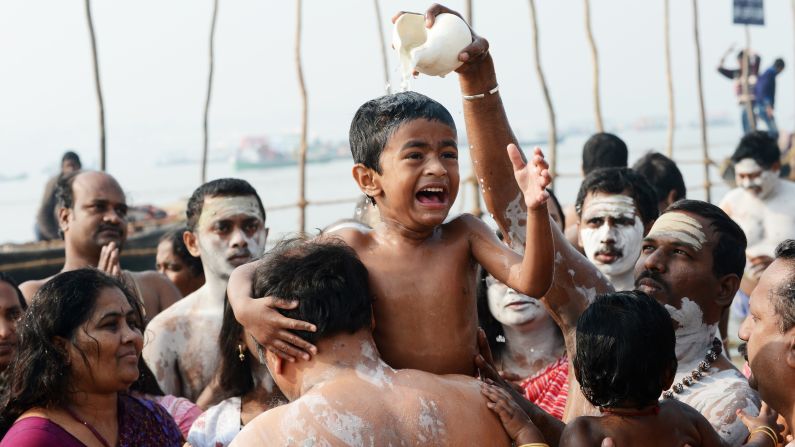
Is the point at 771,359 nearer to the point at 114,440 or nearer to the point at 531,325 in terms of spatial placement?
the point at 531,325

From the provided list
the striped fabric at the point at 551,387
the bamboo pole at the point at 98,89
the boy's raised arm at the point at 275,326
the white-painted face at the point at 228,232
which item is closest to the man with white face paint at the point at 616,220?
the striped fabric at the point at 551,387

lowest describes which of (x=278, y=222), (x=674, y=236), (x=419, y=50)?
(x=278, y=222)

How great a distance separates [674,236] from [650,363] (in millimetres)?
1097

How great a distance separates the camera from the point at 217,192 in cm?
520

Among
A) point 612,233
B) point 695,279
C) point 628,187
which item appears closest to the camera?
point 695,279

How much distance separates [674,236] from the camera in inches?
151

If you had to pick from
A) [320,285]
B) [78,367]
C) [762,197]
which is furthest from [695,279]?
[762,197]

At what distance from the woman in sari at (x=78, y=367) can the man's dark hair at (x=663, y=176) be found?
14.6ft

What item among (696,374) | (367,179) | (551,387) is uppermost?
(367,179)

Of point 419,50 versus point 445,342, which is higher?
point 419,50

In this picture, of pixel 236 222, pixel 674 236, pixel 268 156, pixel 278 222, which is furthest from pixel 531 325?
pixel 268 156

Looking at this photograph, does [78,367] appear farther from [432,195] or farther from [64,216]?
[64,216]

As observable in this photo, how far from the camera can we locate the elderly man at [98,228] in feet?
18.7

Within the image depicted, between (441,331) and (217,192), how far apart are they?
2410mm
